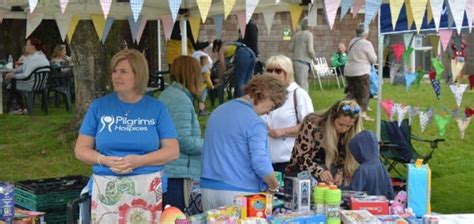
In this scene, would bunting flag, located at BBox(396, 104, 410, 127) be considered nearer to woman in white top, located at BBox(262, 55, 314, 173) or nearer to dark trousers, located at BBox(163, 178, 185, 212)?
woman in white top, located at BBox(262, 55, 314, 173)

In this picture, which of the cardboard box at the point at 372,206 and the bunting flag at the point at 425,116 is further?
the bunting flag at the point at 425,116

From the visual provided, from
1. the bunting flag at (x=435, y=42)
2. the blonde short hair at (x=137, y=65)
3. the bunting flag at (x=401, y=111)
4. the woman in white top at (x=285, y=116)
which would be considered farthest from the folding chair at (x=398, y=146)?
the blonde short hair at (x=137, y=65)

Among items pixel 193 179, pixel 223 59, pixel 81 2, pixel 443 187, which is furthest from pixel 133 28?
pixel 223 59

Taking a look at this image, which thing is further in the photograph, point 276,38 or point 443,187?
point 276,38

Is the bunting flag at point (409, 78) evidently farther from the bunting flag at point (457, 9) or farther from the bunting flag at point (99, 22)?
the bunting flag at point (457, 9)

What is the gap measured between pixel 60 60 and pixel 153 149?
33.3 ft

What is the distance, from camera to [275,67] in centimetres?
475

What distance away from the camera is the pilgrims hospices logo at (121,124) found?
11.0 ft

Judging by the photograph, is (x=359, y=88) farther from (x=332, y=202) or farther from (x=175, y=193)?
(x=332, y=202)

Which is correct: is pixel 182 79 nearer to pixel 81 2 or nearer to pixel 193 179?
pixel 193 179

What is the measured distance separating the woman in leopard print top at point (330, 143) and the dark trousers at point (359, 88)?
5502mm

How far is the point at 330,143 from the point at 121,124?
1444 mm

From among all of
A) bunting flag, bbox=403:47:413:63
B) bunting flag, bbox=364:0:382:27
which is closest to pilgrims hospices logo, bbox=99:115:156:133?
bunting flag, bbox=364:0:382:27

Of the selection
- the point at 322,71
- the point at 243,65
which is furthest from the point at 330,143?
the point at 322,71
